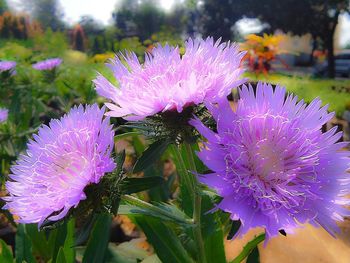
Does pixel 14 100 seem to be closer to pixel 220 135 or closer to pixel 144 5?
pixel 220 135

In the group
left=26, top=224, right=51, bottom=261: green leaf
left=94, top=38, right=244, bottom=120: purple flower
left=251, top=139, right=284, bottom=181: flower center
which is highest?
left=94, top=38, right=244, bottom=120: purple flower

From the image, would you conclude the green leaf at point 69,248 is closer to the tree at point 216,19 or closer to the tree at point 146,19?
the tree at point 216,19

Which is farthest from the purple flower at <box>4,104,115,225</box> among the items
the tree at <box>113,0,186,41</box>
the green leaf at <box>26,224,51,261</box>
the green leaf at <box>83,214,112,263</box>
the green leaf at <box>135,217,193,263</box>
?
the tree at <box>113,0,186,41</box>

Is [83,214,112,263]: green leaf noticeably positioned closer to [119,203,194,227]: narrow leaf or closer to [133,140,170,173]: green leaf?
[119,203,194,227]: narrow leaf

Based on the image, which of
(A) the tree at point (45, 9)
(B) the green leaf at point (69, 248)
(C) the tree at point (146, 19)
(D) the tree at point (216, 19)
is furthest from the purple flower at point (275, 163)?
(A) the tree at point (45, 9)

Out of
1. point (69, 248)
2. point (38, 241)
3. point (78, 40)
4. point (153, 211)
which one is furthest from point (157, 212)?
point (78, 40)
